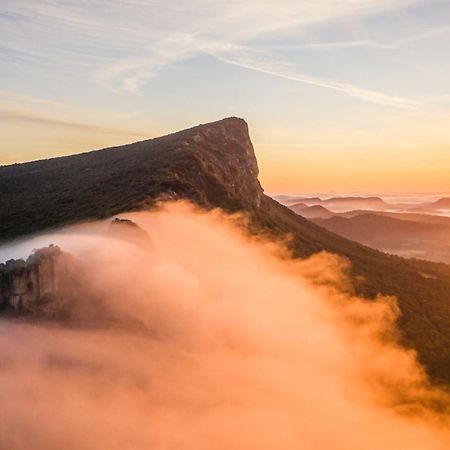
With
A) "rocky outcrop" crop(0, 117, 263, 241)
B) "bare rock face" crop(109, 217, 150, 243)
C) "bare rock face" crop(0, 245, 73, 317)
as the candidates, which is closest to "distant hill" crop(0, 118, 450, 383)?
"rocky outcrop" crop(0, 117, 263, 241)

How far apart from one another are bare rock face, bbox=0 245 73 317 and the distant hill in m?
28.6

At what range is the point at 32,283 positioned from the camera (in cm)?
4572

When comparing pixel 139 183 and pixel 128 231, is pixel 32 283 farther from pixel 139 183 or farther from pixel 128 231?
pixel 139 183

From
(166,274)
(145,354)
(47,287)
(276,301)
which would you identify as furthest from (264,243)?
(47,287)

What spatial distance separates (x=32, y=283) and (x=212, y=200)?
205 feet

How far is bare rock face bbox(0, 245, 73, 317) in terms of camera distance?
4516 cm

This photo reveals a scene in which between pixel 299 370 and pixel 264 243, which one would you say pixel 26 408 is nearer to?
pixel 299 370

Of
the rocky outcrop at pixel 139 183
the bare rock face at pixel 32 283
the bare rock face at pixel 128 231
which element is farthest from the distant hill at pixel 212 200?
the bare rock face at pixel 32 283

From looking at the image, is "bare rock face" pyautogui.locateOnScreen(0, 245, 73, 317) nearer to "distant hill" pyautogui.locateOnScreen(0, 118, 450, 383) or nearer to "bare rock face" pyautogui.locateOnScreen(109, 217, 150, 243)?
"bare rock face" pyautogui.locateOnScreen(109, 217, 150, 243)

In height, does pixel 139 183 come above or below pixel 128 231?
above

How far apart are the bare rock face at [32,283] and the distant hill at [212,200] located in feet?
94.0

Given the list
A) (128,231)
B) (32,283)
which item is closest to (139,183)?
(128,231)

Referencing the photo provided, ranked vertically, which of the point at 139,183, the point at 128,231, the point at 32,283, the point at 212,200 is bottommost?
the point at 32,283

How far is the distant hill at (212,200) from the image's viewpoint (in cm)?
8375
